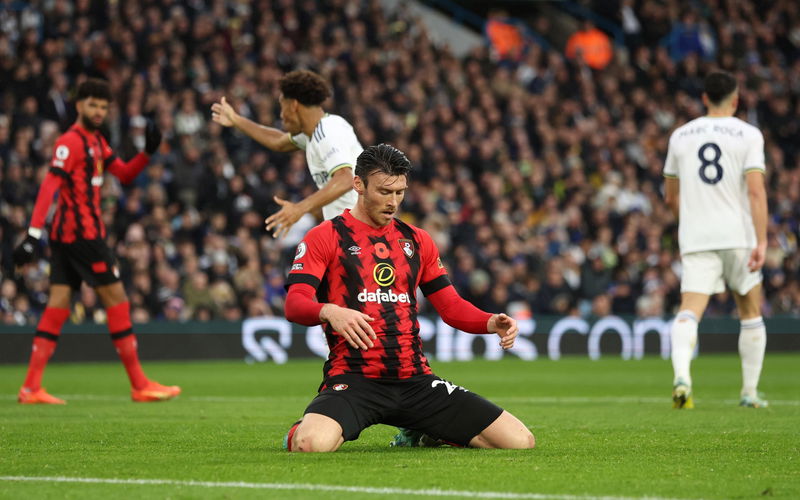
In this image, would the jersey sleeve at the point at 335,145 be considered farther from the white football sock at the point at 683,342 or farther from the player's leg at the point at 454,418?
the white football sock at the point at 683,342

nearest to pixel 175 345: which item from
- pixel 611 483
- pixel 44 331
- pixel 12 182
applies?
pixel 12 182

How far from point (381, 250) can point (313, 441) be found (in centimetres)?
110

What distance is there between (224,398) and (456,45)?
18839mm

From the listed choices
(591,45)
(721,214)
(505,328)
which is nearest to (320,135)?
(505,328)

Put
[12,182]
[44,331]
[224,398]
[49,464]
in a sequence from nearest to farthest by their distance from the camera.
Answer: [49,464] → [44,331] → [224,398] → [12,182]

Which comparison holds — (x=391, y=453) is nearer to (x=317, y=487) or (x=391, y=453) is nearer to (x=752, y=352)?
(x=317, y=487)

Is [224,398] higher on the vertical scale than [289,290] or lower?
lower

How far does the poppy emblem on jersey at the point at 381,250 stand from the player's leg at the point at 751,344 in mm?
4301

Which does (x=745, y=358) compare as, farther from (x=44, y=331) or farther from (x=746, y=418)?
(x=44, y=331)

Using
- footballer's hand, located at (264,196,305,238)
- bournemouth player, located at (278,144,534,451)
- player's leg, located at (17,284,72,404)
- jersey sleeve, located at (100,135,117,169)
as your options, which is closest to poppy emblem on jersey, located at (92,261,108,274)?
player's leg, located at (17,284,72,404)

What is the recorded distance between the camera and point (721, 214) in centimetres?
1013

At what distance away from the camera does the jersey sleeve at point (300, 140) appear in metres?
9.48

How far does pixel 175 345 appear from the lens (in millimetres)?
18812

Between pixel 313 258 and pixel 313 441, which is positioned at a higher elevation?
pixel 313 258
